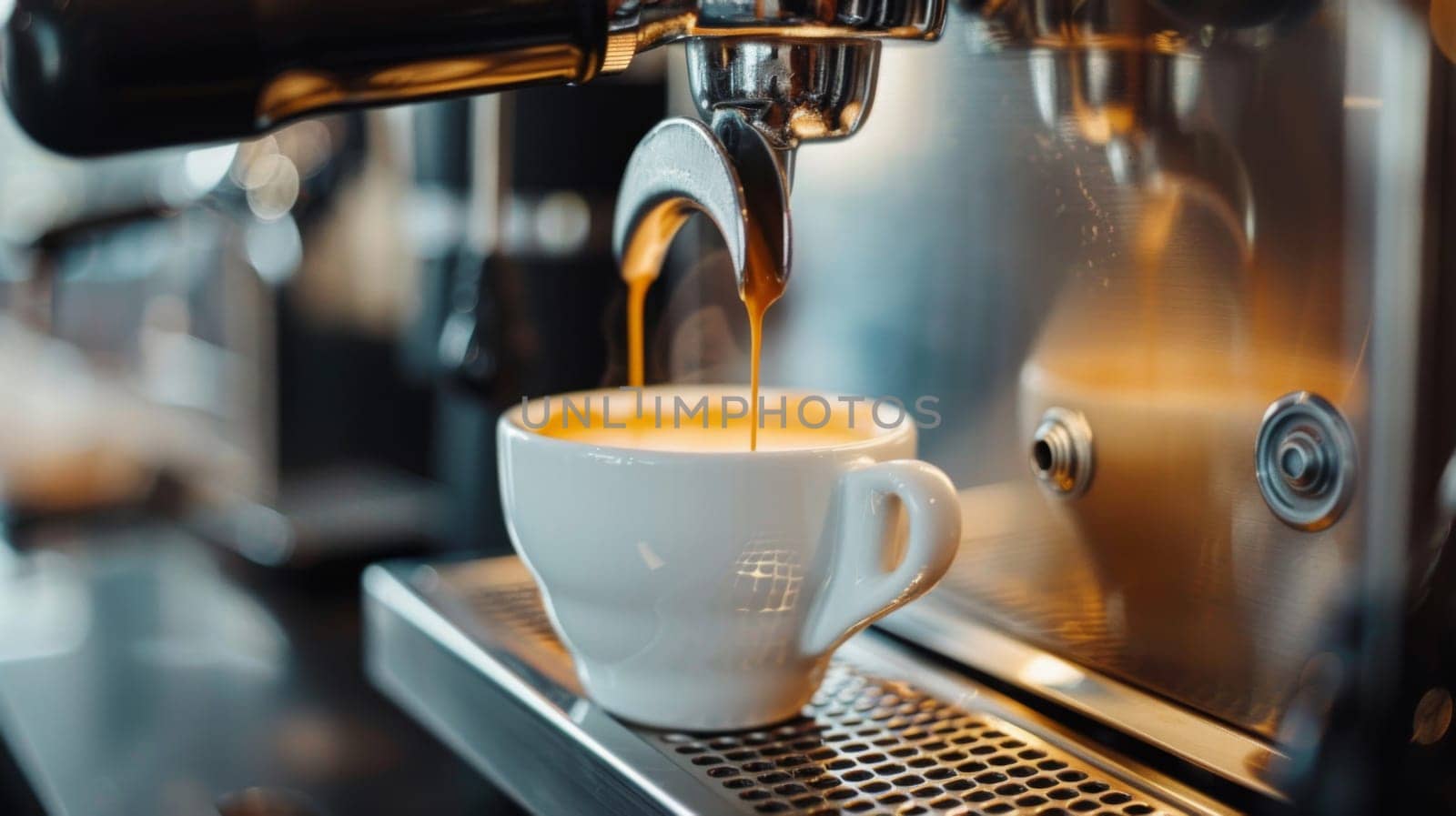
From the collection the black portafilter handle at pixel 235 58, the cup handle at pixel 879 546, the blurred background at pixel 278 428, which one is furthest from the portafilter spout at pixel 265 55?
the blurred background at pixel 278 428

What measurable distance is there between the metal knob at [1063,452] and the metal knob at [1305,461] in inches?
2.2

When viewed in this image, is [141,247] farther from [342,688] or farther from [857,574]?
[857,574]

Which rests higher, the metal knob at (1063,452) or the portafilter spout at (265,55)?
the portafilter spout at (265,55)

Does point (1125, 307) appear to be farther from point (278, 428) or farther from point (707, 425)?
point (278, 428)

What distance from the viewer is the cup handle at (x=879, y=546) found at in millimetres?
317

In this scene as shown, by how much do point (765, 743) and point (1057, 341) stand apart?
0.13 m

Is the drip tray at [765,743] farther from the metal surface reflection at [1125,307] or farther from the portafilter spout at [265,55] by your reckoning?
the portafilter spout at [265,55]

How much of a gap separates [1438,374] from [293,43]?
0.74ft

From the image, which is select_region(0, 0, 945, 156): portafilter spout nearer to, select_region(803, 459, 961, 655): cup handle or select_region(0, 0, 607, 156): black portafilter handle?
select_region(0, 0, 607, 156): black portafilter handle

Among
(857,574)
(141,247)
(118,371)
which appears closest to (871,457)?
(857,574)

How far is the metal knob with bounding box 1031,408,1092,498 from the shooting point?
1.20 ft

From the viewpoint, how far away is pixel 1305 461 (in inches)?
12.0

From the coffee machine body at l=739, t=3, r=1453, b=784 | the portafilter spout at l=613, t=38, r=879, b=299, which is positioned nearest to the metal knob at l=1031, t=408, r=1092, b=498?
the coffee machine body at l=739, t=3, r=1453, b=784

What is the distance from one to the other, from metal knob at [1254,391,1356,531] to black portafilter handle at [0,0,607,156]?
174mm
